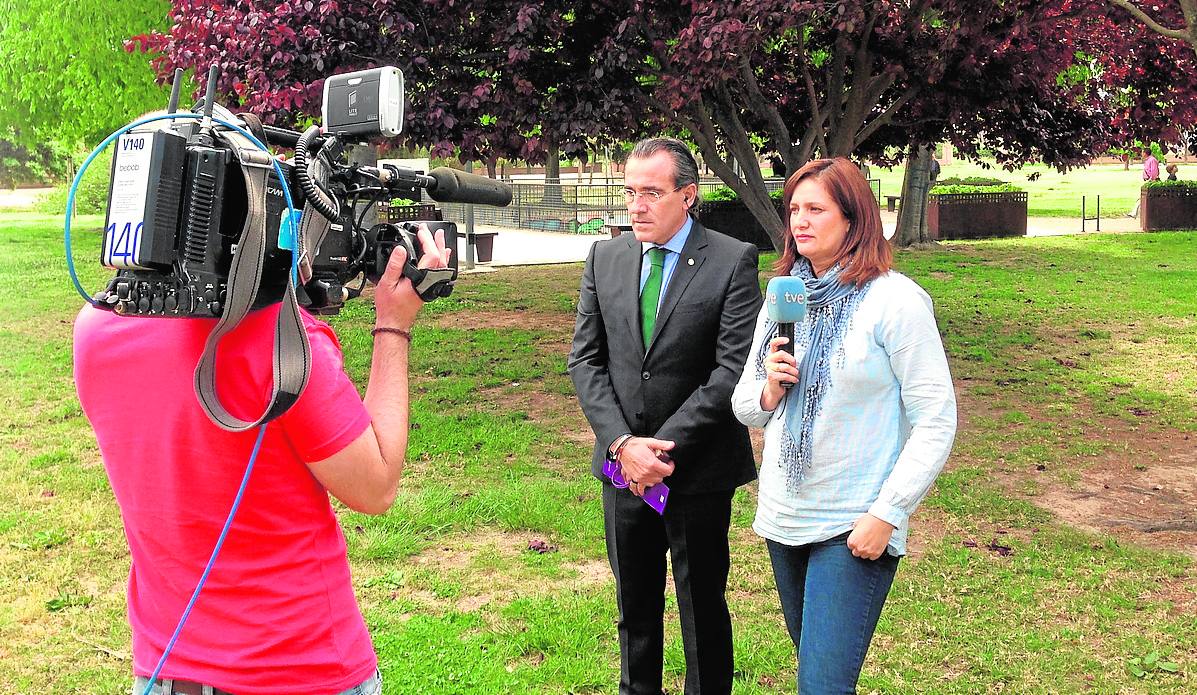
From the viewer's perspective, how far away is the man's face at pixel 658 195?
4.04 meters

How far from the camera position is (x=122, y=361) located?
2070mm

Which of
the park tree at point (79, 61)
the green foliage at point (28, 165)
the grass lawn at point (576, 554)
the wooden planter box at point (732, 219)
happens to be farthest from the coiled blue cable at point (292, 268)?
the green foliage at point (28, 165)

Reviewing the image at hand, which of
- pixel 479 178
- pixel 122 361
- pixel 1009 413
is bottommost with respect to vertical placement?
pixel 1009 413

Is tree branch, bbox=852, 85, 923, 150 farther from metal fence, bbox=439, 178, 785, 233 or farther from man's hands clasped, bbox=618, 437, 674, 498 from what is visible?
metal fence, bbox=439, 178, 785, 233

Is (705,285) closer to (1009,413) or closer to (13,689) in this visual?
(13,689)

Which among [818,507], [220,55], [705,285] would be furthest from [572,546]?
[220,55]

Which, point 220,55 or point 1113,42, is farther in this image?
point 1113,42

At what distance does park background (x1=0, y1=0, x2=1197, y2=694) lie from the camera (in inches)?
195

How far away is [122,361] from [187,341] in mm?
156

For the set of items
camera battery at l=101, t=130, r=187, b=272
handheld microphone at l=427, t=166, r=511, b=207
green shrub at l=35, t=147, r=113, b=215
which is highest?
green shrub at l=35, t=147, r=113, b=215

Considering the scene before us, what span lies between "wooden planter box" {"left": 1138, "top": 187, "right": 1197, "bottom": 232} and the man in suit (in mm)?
25176

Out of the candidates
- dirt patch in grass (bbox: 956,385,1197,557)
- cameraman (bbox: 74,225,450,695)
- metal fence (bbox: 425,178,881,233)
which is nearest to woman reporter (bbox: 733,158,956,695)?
cameraman (bbox: 74,225,450,695)

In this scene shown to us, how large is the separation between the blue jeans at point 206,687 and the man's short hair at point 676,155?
2327 millimetres

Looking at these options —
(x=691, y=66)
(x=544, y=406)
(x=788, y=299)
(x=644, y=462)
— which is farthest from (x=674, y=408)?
(x=544, y=406)
